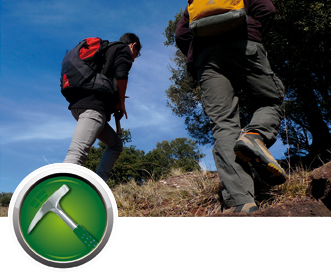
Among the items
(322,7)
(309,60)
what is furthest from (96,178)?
(309,60)

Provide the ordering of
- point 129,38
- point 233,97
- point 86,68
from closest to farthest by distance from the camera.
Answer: point 233,97 < point 86,68 < point 129,38

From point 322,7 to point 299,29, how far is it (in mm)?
913

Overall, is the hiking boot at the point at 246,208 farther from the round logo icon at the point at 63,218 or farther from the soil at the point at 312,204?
the round logo icon at the point at 63,218

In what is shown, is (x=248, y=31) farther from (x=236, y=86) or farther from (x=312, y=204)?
(x=312, y=204)

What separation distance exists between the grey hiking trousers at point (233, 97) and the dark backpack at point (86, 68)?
116 cm

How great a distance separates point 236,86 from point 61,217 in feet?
8.97

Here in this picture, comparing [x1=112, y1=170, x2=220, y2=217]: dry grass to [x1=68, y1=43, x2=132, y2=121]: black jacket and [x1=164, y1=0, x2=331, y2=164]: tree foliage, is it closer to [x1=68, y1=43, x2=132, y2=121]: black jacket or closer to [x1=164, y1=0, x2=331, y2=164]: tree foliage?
[x1=68, y1=43, x2=132, y2=121]: black jacket

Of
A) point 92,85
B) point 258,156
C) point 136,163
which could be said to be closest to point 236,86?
point 258,156

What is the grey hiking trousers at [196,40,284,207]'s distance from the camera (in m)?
3.20

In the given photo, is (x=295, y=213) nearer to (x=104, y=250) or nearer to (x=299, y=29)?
(x=104, y=250)

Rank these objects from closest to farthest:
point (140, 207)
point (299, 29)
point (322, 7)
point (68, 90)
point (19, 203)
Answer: point (19, 203)
point (68, 90)
point (140, 207)
point (322, 7)
point (299, 29)

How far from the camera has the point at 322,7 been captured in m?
8.55

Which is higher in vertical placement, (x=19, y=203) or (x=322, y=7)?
(x=322, y=7)

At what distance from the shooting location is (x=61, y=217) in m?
1.42
